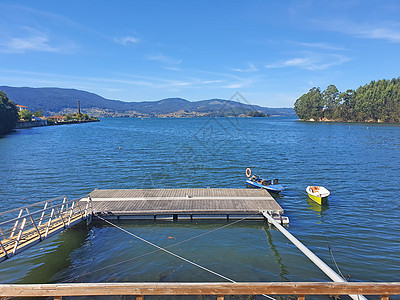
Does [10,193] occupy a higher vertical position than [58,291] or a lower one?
lower

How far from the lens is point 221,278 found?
1338 cm

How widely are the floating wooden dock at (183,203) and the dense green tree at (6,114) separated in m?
95.9

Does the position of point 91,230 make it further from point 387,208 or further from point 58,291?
point 387,208

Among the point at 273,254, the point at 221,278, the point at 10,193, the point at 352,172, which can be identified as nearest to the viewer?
the point at 221,278

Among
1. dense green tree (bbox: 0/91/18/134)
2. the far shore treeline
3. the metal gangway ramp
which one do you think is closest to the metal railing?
the metal gangway ramp

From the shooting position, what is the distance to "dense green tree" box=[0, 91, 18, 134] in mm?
94644

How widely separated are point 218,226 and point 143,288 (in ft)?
48.6

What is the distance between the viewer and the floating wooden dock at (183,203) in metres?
20.1

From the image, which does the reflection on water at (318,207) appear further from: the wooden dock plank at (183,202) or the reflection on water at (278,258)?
the reflection on water at (278,258)

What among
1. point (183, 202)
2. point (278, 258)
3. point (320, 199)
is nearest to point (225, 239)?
point (278, 258)

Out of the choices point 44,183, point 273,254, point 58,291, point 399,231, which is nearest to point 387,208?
point 399,231

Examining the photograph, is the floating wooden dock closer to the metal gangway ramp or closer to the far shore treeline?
the metal gangway ramp

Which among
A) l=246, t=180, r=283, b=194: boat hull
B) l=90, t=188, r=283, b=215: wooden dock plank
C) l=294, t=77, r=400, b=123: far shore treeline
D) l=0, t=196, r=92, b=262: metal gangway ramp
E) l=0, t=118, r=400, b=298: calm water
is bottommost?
l=0, t=118, r=400, b=298: calm water

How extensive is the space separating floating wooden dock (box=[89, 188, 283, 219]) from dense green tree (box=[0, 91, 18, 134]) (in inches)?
3775
